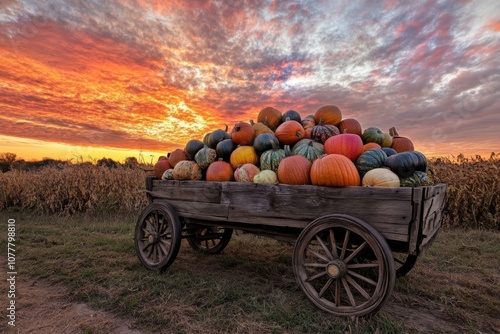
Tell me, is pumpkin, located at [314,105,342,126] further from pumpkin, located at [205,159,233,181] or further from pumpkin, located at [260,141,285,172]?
pumpkin, located at [205,159,233,181]

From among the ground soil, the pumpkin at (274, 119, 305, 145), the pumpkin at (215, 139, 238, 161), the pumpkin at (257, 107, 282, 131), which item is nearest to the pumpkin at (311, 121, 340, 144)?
the pumpkin at (274, 119, 305, 145)

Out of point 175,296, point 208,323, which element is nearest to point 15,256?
point 175,296

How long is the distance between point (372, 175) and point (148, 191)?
9.81 ft

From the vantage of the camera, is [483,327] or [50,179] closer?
[483,327]

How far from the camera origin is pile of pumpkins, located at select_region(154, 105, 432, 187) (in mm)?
2688

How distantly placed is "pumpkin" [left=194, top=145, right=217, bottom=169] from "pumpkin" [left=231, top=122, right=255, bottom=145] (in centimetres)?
35

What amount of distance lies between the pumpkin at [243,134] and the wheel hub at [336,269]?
1.80 m

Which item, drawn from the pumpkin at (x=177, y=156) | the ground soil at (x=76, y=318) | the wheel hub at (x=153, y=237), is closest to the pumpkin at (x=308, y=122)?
the pumpkin at (x=177, y=156)

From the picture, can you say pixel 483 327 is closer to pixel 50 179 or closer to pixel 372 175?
pixel 372 175

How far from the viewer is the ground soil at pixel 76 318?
2559 millimetres

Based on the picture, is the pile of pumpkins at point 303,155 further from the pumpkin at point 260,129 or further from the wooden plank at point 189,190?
the wooden plank at point 189,190

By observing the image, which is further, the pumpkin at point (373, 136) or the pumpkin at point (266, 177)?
the pumpkin at point (373, 136)

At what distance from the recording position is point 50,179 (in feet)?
30.2

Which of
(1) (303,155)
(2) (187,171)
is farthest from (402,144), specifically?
(2) (187,171)
